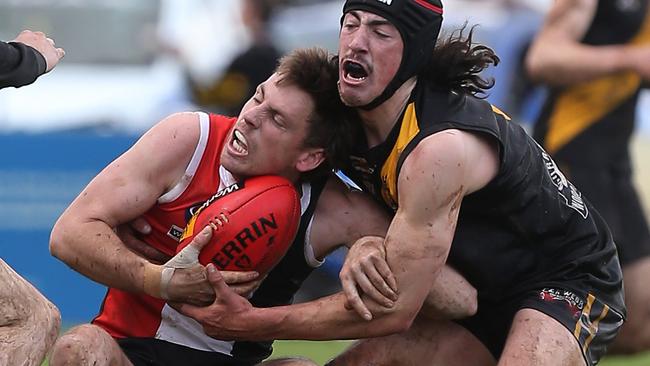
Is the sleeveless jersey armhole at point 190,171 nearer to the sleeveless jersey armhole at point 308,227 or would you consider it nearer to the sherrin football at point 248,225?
the sherrin football at point 248,225

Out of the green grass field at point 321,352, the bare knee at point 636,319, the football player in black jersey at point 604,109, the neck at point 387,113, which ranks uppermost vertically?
the neck at point 387,113

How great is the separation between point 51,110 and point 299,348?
4745 mm

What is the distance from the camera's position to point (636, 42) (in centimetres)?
727

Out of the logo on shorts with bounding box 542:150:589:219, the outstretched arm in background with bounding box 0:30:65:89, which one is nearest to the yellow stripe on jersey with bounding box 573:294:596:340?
the logo on shorts with bounding box 542:150:589:219

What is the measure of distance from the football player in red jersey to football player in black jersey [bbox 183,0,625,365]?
0.40 feet

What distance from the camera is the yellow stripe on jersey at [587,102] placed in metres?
7.28

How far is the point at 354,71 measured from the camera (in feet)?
15.8

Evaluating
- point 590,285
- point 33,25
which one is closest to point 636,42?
point 590,285

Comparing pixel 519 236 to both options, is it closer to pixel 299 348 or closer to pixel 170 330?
pixel 170 330

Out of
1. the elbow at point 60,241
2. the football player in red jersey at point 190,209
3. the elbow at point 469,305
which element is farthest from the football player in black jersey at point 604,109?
the elbow at point 60,241

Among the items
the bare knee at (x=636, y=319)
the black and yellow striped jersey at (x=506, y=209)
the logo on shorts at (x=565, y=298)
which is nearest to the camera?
the black and yellow striped jersey at (x=506, y=209)

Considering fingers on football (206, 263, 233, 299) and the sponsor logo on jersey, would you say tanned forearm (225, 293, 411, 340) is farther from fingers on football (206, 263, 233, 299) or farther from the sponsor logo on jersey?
the sponsor logo on jersey

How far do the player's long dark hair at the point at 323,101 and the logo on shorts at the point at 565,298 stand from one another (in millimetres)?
846

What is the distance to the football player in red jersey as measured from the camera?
4828mm
